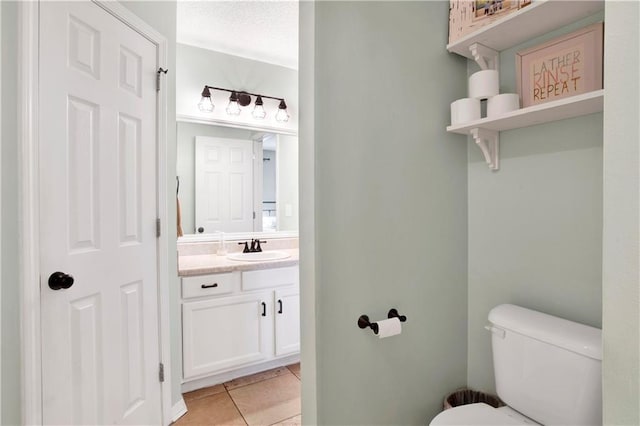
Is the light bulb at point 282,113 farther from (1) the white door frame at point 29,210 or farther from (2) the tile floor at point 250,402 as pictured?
(2) the tile floor at point 250,402

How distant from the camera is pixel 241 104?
2.65m

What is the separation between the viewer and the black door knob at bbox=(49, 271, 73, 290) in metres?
1.21

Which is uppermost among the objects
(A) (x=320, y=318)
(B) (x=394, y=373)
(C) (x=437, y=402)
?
(A) (x=320, y=318)

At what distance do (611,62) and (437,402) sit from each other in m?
1.49

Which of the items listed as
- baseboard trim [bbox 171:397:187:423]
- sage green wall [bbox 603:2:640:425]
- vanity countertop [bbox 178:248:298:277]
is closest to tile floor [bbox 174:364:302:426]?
baseboard trim [bbox 171:397:187:423]

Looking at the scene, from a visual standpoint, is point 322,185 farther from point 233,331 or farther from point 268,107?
point 268,107

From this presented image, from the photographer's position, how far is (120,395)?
60.0 inches

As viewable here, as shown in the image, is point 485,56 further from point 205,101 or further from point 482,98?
point 205,101

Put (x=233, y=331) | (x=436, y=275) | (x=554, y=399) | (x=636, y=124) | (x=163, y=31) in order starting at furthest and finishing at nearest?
(x=233, y=331) < (x=163, y=31) < (x=436, y=275) < (x=554, y=399) < (x=636, y=124)

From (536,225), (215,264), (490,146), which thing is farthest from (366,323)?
(215,264)

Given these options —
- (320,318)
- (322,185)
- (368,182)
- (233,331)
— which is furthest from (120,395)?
(368,182)

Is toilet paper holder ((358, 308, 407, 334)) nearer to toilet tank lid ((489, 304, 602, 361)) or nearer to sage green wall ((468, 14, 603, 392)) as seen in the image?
toilet tank lid ((489, 304, 602, 361))

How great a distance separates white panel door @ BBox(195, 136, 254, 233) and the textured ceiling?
72 cm

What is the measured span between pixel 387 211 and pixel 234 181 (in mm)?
1692
